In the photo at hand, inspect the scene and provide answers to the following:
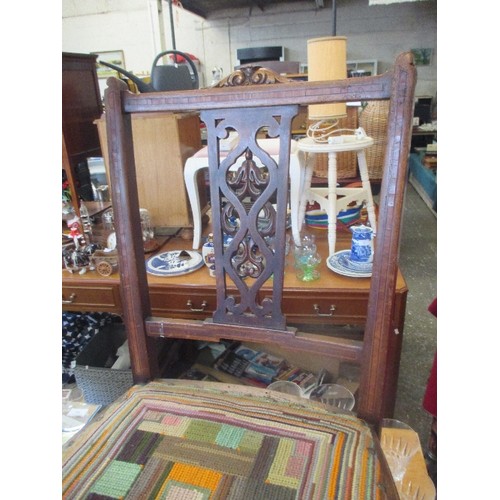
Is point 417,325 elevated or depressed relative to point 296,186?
depressed

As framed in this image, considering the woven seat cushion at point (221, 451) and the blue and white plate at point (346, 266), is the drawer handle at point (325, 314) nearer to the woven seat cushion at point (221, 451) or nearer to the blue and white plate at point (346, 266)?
the blue and white plate at point (346, 266)

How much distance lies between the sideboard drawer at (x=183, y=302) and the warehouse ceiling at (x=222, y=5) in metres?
4.21

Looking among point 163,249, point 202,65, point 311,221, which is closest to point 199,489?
point 163,249

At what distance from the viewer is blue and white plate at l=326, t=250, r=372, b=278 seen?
1.05 m

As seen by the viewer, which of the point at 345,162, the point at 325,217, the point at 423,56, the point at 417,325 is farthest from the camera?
the point at 423,56

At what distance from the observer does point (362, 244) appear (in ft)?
3.55

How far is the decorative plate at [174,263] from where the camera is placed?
1138mm

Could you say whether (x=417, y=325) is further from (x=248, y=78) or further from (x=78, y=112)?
(x=78, y=112)

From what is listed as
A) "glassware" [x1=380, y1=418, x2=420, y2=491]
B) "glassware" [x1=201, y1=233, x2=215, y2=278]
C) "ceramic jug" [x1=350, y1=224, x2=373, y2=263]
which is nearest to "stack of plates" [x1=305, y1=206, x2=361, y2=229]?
"ceramic jug" [x1=350, y1=224, x2=373, y2=263]

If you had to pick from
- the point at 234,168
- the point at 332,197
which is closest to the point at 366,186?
the point at 332,197

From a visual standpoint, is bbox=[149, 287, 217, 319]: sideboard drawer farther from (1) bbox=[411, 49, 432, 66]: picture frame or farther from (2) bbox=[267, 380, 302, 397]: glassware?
(1) bbox=[411, 49, 432, 66]: picture frame

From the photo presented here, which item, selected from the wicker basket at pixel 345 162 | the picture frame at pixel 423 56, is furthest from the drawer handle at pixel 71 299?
the picture frame at pixel 423 56

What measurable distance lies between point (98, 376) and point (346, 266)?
838 mm

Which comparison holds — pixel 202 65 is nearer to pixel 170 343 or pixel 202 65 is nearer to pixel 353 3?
pixel 353 3
